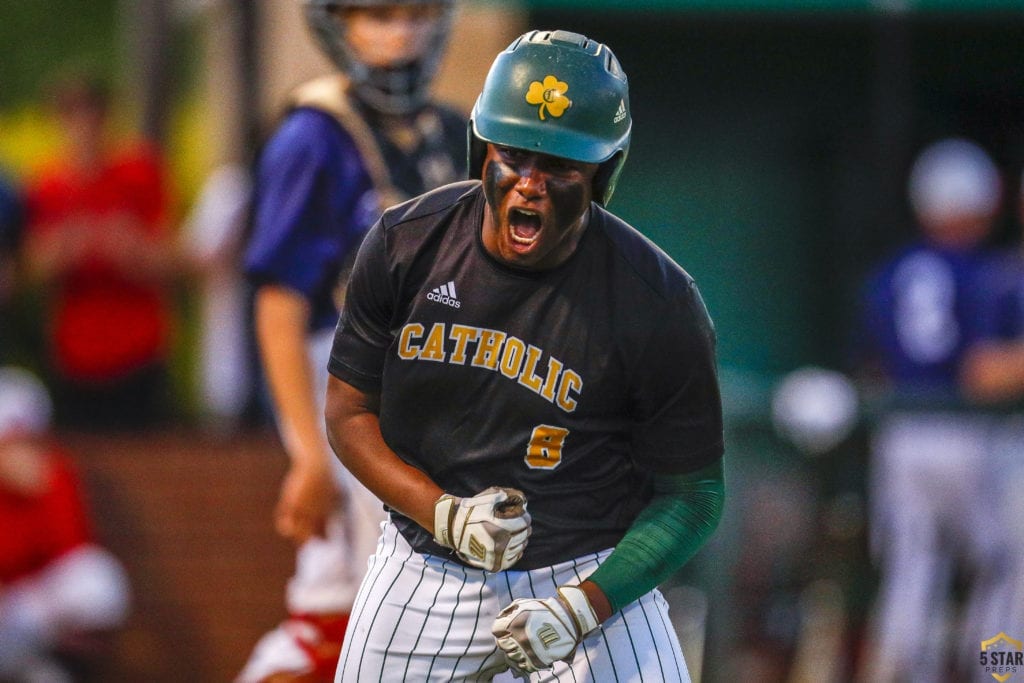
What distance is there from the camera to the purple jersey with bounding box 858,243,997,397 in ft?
27.5

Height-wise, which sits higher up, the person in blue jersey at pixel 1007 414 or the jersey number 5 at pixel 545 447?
the jersey number 5 at pixel 545 447

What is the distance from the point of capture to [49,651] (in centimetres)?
806

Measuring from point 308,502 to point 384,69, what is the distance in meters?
1.38

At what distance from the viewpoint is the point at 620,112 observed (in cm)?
357

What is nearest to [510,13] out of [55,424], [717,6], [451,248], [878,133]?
[717,6]

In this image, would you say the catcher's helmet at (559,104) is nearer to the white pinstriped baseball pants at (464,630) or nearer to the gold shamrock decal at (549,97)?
the gold shamrock decal at (549,97)

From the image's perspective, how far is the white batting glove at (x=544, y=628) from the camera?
3.42 meters

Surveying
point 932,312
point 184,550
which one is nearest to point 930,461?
point 932,312

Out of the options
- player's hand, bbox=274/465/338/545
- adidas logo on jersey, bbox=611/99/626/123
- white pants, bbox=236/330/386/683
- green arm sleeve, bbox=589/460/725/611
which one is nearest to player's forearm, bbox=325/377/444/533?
green arm sleeve, bbox=589/460/725/611

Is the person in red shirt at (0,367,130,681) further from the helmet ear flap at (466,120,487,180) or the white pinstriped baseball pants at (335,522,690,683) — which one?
the helmet ear flap at (466,120,487,180)

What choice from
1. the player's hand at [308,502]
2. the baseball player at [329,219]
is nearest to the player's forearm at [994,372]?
the baseball player at [329,219]

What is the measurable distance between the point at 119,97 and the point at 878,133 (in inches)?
226

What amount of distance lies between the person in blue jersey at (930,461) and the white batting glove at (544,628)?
4.74 meters

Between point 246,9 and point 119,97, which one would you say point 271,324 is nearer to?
point 246,9
